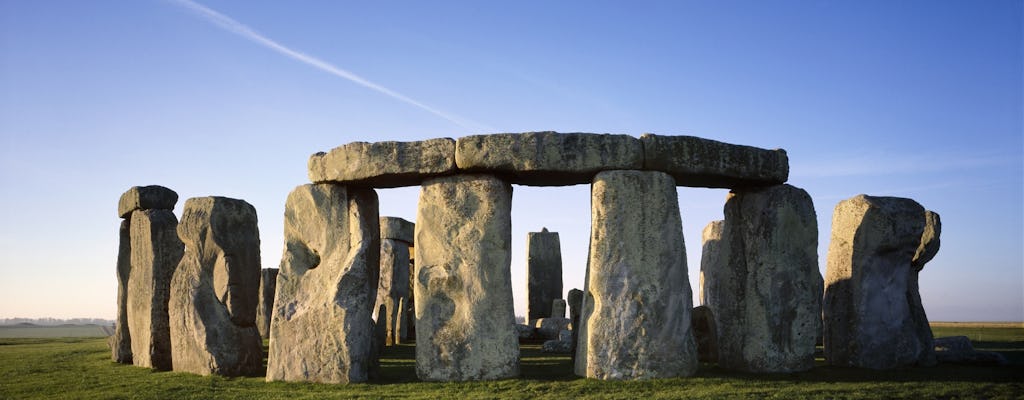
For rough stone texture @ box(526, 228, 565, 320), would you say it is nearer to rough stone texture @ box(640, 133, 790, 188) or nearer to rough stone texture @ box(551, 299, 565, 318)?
rough stone texture @ box(551, 299, 565, 318)

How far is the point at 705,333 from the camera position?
36.2 feet

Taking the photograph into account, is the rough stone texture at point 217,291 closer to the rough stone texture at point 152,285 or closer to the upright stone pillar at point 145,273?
the rough stone texture at point 152,285

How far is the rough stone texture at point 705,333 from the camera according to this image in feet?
35.8

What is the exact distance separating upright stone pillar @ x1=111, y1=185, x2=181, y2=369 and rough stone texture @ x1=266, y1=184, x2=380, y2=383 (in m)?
2.33

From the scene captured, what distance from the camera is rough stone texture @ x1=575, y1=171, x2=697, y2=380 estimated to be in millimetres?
8594

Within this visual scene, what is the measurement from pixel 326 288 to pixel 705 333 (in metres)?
4.95

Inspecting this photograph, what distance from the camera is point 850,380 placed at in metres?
8.85

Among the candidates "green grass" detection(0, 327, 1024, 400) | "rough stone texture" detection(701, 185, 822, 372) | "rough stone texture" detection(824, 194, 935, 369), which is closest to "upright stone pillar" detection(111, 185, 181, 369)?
"green grass" detection(0, 327, 1024, 400)

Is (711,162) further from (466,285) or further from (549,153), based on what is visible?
(466,285)

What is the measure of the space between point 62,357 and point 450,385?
7953mm

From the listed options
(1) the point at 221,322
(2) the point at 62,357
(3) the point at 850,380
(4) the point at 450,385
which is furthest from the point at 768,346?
(2) the point at 62,357

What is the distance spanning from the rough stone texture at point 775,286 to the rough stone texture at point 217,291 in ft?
18.8

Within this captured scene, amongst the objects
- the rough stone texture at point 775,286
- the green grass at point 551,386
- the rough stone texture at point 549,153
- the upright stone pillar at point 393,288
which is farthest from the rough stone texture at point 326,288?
the upright stone pillar at point 393,288

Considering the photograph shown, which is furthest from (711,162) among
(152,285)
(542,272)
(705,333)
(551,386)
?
(542,272)
